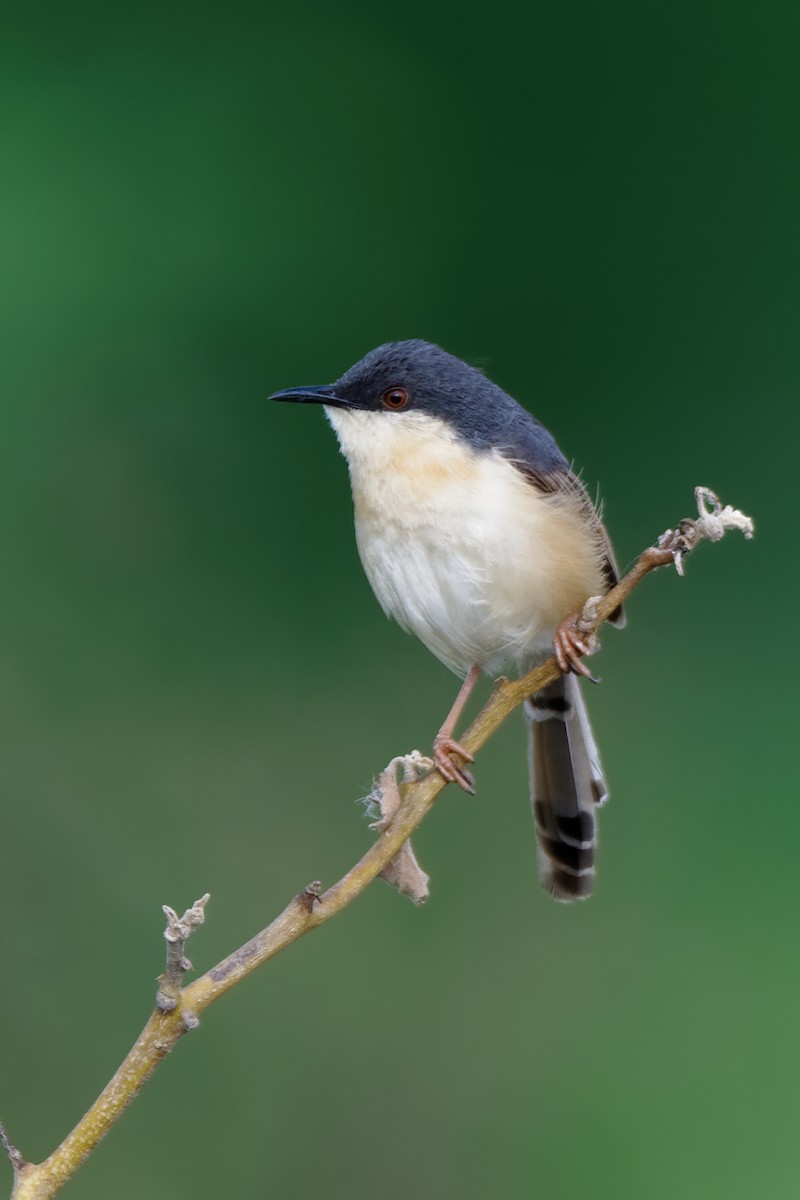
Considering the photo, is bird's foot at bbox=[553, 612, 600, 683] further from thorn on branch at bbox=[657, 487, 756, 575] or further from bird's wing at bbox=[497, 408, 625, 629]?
thorn on branch at bbox=[657, 487, 756, 575]

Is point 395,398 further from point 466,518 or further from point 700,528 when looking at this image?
point 700,528

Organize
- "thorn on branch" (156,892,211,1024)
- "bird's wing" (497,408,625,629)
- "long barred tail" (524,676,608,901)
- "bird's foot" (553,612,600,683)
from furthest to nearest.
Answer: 1. "long barred tail" (524,676,608,901)
2. "bird's wing" (497,408,625,629)
3. "bird's foot" (553,612,600,683)
4. "thorn on branch" (156,892,211,1024)

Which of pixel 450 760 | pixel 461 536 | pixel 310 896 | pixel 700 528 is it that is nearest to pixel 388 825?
pixel 310 896

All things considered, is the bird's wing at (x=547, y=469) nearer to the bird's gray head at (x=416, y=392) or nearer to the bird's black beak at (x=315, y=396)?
the bird's gray head at (x=416, y=392)

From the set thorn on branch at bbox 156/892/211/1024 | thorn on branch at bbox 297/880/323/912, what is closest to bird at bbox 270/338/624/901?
thorn on branch at bbox 297/880/323/912

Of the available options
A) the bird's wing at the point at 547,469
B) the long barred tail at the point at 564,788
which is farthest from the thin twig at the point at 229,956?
the long barred tail at the point at 564,788

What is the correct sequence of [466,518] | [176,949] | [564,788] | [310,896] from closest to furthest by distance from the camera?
[176,949] → [310,896] → [466,518] → [564,788]

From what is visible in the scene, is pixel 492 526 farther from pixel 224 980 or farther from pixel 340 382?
pixel 224 980
